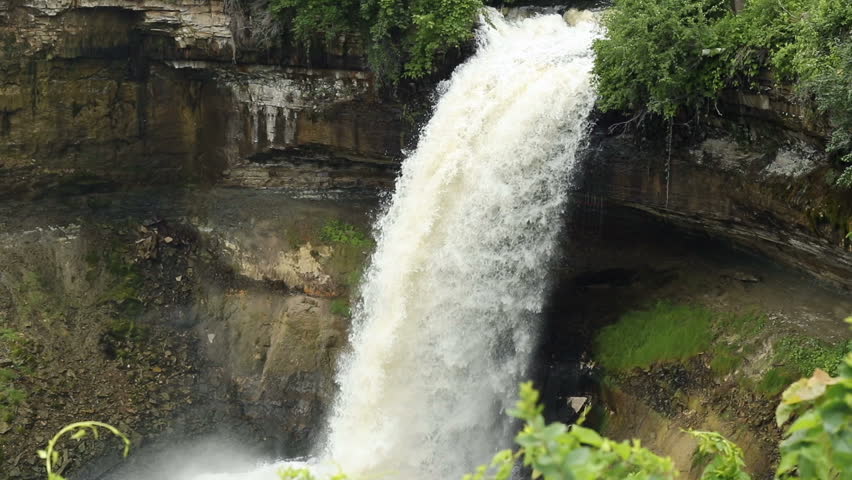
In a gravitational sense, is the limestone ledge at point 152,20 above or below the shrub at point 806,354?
above

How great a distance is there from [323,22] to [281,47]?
132 centimetres

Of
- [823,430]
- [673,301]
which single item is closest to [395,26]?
[673,301]

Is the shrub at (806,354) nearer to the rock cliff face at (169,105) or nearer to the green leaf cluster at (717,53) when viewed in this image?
the green leaf cluster at (717,53)

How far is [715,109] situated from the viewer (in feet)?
38.8

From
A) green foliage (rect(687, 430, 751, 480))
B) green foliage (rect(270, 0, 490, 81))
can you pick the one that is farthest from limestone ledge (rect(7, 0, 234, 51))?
green foliage (rect(687, 430, 751, 480))

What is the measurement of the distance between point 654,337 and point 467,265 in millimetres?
3556

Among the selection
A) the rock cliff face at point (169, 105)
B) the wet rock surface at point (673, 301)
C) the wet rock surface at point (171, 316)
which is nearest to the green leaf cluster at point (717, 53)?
the wet rock surface at point (673, 301)

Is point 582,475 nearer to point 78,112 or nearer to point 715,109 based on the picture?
point 715,109

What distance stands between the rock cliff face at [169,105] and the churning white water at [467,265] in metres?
2.63

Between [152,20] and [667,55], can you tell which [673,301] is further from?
[152,20]

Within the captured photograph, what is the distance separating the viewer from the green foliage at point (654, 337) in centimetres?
1344

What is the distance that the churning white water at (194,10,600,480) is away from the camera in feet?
43.5

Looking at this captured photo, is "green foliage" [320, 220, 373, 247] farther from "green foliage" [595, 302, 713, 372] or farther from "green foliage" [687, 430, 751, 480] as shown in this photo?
"green foliage" [687, 430, 751, 480]

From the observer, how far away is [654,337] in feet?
46.0
